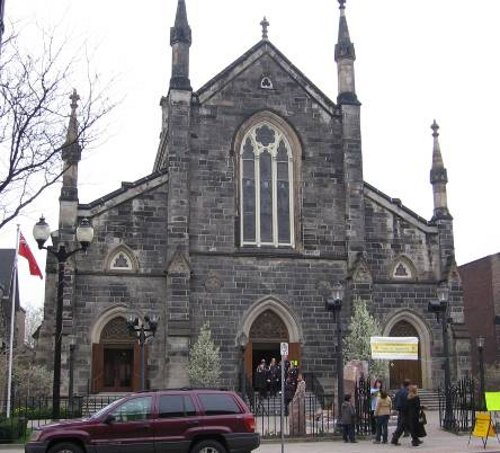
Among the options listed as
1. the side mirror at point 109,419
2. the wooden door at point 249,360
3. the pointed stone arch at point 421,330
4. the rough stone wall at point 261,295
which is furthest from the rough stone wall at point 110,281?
the side mirror at point 109,419

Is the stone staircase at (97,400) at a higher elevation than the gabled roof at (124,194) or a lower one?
lower

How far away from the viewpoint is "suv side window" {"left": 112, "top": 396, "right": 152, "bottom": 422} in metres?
14.4

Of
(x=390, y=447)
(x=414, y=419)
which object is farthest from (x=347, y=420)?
(x=414, y=419)

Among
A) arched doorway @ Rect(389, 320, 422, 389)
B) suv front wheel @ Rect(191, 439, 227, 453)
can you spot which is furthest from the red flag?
suv front wheel @ Rect(191, 439, 227, 453)

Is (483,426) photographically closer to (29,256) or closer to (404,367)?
(404,367)

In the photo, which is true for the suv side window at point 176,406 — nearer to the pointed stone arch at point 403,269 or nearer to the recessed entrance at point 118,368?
the recessed entrance at point 118,368

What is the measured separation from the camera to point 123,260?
1178 inches

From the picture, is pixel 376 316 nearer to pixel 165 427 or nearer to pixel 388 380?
pixel 388 380

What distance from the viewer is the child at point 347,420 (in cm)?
1959

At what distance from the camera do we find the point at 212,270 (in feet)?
99.0

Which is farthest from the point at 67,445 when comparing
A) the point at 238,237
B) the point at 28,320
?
the point at 28,320

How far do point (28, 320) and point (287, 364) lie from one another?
71323mm

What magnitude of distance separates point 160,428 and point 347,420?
22.4ft

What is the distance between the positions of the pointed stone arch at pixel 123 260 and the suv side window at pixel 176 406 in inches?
605
